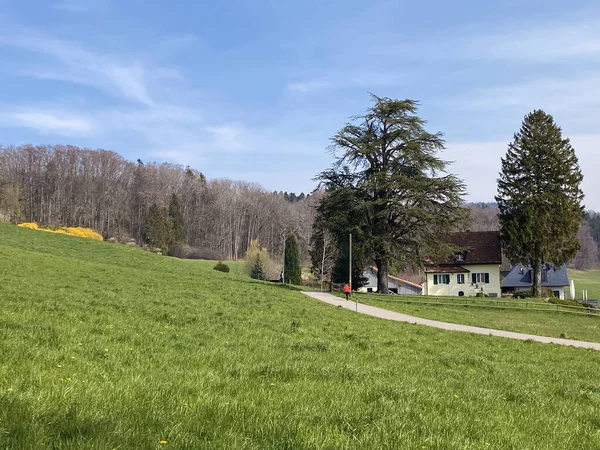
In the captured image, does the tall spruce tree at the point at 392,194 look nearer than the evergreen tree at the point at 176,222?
Yes

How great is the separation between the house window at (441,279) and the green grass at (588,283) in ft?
132

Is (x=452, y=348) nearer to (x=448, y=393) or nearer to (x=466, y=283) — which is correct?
(x=448, y=393)

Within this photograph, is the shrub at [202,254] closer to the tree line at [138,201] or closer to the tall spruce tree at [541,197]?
the tree line at [138,201]

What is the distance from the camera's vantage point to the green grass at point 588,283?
95.9 m

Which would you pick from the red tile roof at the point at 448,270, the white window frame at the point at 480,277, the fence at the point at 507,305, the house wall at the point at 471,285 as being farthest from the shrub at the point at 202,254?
the fence at the point at 507,305

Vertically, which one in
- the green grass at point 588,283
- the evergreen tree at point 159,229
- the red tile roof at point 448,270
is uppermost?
the evergreen tree at point 159,229

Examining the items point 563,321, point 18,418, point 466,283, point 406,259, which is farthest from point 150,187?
point 18,418

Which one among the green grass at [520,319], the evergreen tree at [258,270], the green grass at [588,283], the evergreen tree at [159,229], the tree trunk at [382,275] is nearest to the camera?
the green grass at [520,319]

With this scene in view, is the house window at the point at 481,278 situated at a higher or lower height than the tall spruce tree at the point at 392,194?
lower

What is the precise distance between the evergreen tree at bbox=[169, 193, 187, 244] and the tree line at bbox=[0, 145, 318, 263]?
277mm

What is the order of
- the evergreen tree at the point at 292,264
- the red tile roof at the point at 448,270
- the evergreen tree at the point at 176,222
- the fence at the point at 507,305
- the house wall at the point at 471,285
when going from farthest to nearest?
the evergreen tree at the point at 176,222, the evergreen tree at the point at 292,264, the red tile roof at the point at 448,270, the house wall at the point at 471,285, the fence at the point at 507,305

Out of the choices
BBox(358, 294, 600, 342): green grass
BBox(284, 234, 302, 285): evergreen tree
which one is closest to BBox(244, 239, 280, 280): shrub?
BBox(284, 234, 302, 285): evergreen tree

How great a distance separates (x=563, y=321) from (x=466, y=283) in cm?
3266

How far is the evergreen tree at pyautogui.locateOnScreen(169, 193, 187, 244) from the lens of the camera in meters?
95.6
